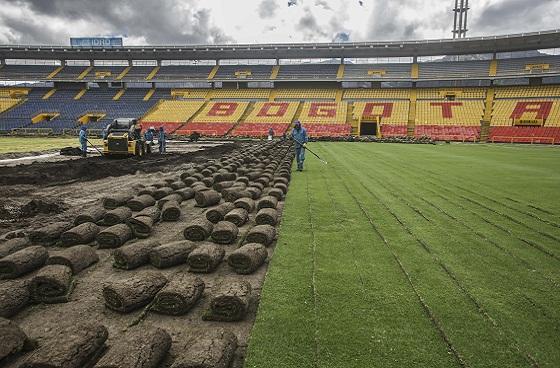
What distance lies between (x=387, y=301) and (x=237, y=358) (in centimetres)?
158

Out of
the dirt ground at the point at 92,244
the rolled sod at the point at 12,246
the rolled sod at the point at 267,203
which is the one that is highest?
the rolled sod at the point at 267,203

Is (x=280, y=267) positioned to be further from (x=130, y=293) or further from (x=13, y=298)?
(x=13, y=298)

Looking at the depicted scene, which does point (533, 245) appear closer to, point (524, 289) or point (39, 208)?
point (524, 289)

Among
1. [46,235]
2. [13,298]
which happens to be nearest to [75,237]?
[46,235]

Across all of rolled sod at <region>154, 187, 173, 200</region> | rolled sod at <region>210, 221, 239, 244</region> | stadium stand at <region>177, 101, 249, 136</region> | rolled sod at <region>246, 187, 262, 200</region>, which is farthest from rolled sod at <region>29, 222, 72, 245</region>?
stadium stand at <region>177, 101, 249, 136</region>

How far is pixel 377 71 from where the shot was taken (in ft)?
168

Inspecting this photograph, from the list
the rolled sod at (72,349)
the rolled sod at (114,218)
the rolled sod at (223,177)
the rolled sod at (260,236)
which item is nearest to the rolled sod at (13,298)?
the rolled sod at (72,349)

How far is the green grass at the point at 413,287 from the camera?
272 centimetres

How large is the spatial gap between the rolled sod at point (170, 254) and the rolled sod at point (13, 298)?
1.31 metres

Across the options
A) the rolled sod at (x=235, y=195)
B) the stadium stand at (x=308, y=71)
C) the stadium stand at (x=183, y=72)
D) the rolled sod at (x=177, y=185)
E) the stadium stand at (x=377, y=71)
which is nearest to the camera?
the rolled sod at (x=235, y=195)

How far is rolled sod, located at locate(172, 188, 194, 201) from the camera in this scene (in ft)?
26.7

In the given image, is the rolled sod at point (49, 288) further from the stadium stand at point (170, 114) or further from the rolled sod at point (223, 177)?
the stadium stand at point (170, 114)

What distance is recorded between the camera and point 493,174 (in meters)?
12.2

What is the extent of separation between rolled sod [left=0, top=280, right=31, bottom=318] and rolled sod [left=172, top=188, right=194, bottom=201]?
15.2 feet
